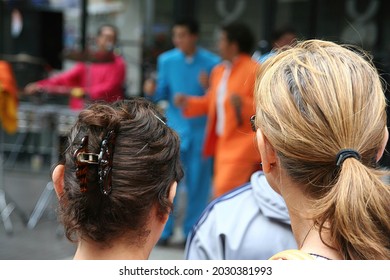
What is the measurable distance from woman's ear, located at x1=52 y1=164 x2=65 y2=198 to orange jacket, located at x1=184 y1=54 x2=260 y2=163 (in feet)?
9.99

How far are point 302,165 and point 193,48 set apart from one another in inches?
183

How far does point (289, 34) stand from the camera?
6.02 metres

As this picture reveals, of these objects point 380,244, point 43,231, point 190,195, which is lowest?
point 43,231

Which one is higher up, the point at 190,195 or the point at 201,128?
the point at 201,128

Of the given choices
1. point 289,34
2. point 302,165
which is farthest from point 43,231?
point 302,165

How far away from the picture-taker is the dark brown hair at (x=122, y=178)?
5.20 feet

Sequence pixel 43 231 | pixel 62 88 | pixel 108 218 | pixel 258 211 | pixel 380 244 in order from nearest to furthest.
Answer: pixel 380 244, pixel 108 218, pixel 258 211, pixel 43 231, pixel 62 88

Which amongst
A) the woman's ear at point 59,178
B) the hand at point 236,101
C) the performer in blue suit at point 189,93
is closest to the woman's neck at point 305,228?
the woman's ear at point 59,178

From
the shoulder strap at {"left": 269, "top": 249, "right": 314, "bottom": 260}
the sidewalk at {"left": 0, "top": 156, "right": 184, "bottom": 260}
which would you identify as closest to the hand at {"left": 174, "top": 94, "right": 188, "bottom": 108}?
the sidewalk at {"left": 0, "top": 156, "right": 184, "bottom": 260}

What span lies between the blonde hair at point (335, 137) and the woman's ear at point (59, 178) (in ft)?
1.68

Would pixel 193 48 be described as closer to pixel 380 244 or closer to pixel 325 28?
pixel 325 28

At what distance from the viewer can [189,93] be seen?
602cm

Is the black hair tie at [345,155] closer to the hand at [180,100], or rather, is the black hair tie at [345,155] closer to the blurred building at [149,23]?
the hand at [180,100]

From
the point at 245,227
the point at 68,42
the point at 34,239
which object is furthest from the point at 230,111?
the point at 68,42
